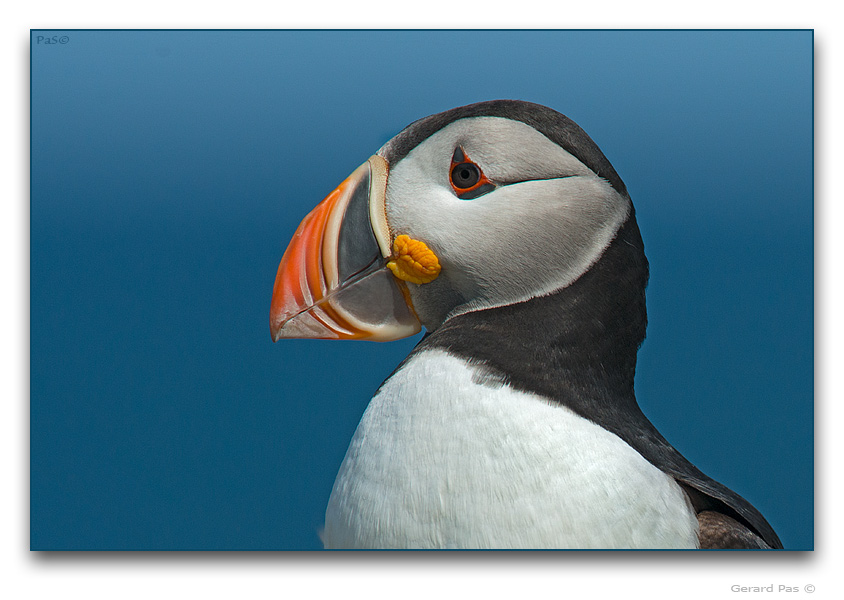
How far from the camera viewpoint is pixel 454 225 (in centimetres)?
249

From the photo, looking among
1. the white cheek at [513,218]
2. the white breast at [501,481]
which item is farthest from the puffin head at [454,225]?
the white breast at [501,481]

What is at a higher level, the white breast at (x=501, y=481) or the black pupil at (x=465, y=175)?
the black pupil at (x=465, y=175)

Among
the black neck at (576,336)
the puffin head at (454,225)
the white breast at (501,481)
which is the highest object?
the puffin head at (454,225)

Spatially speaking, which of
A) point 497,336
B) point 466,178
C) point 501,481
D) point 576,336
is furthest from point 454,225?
point 501,481

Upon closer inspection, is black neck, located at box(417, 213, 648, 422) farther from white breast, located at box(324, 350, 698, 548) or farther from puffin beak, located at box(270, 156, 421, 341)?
puffin beak, located at box(270, 156, 421, 341)

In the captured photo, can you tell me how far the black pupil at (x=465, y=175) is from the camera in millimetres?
2492

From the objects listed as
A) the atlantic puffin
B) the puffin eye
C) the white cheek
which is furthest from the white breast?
the puffin eye

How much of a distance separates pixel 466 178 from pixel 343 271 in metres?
0.46

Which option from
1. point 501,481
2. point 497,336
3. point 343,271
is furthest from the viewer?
point 343,271

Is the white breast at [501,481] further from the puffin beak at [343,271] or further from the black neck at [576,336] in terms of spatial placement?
the puffin beak at [343,271]

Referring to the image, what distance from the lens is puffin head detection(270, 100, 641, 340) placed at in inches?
97.3

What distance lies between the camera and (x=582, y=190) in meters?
2.49

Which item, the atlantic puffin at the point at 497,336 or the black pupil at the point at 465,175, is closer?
the atlantic puffin at the point at 497,336

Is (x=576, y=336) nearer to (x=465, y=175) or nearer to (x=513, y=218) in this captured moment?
(x=513, y=218)
